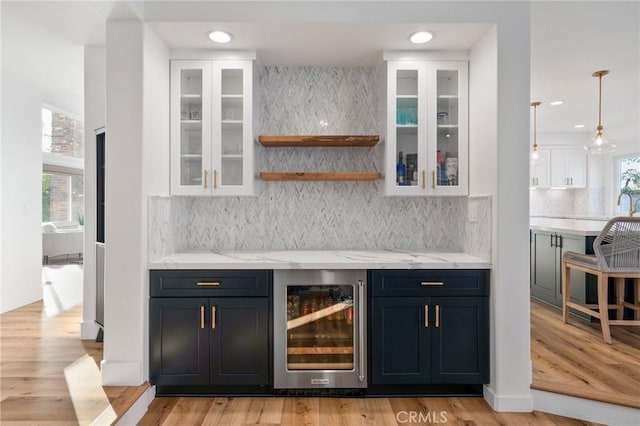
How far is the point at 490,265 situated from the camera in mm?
2441

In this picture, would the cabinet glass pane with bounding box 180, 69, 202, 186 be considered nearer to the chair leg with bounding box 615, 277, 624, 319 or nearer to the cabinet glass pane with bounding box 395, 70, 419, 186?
the cabinet glass pane with bounding box 395, 70, 419, 186

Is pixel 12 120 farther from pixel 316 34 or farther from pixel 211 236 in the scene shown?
pixel 316 34

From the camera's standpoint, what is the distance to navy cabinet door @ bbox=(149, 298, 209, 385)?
7.96 ft

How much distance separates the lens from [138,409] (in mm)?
2230

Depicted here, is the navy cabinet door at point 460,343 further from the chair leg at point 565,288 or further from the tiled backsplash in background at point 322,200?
the chair leg at point 565,288

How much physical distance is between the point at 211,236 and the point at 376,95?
5.89 feet

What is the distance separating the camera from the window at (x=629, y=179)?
703 cm

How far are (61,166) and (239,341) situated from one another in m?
5.62

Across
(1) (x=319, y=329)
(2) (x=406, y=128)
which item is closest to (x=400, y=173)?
(2) (x=406, y=128)

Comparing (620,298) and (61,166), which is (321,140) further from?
(61,166)

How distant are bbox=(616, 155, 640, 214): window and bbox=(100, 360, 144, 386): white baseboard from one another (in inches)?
332

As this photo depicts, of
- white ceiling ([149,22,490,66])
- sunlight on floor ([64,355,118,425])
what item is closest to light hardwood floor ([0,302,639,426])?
sunlight on floor ([64,355,118,425])

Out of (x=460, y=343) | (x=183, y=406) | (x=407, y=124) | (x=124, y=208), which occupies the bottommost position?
(x=183, y=406)

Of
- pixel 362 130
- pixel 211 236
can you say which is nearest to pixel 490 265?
pixel 362 130
